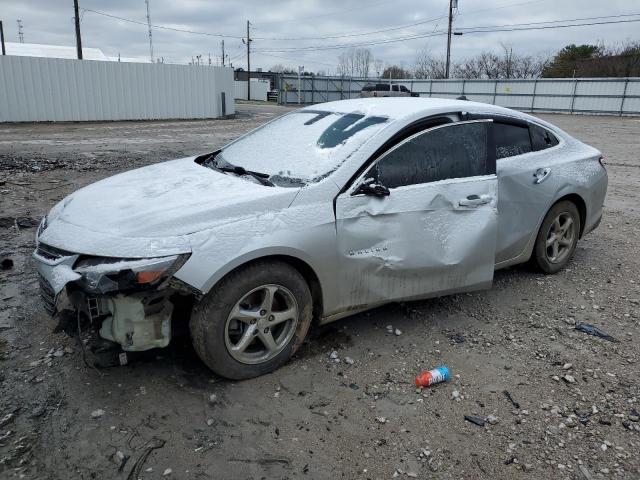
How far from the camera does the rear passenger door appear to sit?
162 inches

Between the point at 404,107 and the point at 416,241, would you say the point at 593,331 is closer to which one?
the point at 416,241

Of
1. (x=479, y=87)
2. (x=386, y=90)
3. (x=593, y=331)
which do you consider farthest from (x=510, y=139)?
(x=479, y=87)

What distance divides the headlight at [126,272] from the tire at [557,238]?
11.3ft

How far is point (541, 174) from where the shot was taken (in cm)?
441

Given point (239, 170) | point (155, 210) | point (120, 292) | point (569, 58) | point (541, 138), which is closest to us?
point (120, 292)

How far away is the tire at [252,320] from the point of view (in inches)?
112

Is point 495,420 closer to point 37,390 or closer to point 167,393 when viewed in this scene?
point 167,393

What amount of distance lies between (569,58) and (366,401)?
55.9 meters

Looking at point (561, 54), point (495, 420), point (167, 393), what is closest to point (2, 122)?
point (167, 393)

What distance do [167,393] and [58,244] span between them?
106 centimetres

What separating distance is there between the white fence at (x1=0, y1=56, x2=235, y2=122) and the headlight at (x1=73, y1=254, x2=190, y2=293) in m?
19.8

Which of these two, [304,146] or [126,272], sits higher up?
[304,146]

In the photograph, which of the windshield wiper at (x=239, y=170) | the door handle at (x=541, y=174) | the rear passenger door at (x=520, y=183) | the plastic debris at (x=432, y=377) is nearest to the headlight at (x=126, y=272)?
the windshield wiper at (x=239, y=170)

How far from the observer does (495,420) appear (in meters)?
2.83
